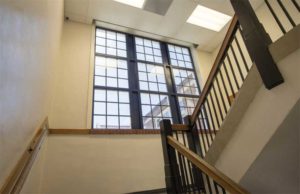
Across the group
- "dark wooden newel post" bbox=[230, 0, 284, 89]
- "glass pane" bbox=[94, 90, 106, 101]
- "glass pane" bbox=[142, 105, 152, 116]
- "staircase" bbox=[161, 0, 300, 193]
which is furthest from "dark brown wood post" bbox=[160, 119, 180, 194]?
"glass pane" bbox=[94, 90, 106, 101]

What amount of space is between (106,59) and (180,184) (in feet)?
11.5

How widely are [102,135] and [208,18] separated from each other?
400 centimetres

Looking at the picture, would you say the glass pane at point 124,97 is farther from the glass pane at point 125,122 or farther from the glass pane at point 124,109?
the glass pane at point 125,122

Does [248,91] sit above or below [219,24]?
below

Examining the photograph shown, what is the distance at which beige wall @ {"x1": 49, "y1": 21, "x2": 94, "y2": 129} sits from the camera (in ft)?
12.3

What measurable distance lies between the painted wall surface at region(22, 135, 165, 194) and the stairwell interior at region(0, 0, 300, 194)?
1cm

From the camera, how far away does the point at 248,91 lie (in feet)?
6.20

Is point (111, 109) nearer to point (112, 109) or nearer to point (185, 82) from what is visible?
point (112, 109)

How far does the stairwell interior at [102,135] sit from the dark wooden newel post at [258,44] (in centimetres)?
5

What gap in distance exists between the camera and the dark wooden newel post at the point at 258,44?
65.6 inches

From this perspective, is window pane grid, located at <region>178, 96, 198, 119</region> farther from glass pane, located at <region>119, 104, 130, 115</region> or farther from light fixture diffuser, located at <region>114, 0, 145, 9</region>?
light fixture diffuser, located at <region>114, 0, 145, 9</region>

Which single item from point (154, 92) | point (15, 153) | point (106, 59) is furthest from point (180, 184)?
point (106, 59)

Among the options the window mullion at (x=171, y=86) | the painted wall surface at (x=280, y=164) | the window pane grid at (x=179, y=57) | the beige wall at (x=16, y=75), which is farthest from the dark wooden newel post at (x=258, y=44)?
the window pane grid at (x=179, y=57)

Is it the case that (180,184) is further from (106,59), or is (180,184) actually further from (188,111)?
(106,59)
